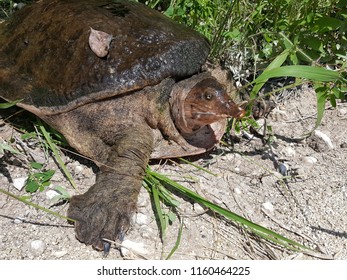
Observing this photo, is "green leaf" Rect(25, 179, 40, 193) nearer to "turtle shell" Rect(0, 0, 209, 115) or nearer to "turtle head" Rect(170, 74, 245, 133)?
"turtle shell" Rect(0, 0, 209, 115)

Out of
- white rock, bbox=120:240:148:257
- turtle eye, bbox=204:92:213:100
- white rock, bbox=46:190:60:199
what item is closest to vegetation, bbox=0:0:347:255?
white rock, bbox=46:190:60:199

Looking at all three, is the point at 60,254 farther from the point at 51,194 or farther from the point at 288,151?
the point at 288,151

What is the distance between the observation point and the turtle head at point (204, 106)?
92.0 inches

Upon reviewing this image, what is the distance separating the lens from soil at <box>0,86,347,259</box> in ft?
6.99

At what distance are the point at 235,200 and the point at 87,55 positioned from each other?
107 centimetres

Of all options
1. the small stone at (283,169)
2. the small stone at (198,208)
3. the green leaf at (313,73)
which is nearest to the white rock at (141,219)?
the small stone at (198,208)

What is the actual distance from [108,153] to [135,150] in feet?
0.57

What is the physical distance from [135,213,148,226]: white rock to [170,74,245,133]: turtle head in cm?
55

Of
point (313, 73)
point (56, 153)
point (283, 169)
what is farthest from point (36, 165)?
point (313, 73)

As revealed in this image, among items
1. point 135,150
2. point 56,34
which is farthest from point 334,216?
point 56,34

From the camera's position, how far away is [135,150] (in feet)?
7.66

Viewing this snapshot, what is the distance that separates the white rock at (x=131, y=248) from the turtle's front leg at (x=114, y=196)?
0.14ft

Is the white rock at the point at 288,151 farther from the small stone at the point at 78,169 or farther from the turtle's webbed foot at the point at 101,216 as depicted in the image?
the small stone at the point at 78,169

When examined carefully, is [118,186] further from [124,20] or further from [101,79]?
[124,20]
